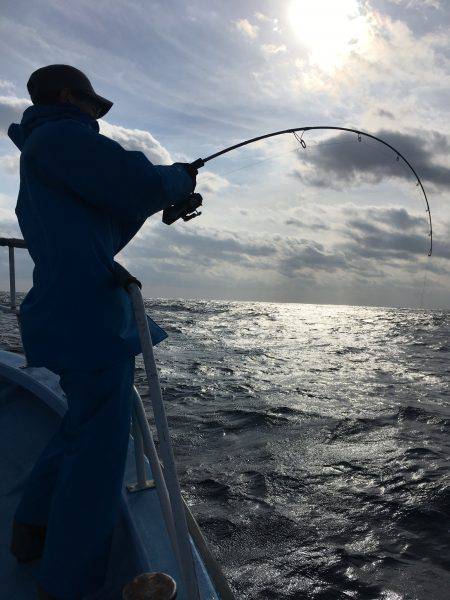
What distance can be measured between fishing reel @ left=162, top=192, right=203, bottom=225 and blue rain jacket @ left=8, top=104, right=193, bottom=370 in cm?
33

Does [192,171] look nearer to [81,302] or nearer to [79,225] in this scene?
[79,225]

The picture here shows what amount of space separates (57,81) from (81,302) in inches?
35.4

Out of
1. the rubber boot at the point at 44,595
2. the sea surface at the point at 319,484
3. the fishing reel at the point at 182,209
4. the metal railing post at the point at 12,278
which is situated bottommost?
the sea surface at the point at 319,484

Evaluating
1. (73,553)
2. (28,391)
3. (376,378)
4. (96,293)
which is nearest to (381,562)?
(73,553)

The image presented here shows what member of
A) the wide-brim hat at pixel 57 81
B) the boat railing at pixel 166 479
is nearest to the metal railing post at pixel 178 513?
the boat railing at pixel 166 479

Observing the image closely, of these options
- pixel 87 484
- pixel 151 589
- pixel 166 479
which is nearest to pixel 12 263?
pixel 87 484

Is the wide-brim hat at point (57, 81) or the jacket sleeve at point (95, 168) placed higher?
the wide-brim hat at point (57, 81)

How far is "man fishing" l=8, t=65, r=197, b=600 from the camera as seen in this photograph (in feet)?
5.73

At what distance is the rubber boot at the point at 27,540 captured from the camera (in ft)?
7.04

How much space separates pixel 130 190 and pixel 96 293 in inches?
15.7

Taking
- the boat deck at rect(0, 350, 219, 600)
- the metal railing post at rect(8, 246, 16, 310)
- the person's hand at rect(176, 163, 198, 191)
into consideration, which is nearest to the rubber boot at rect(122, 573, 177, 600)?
the boat deck at rect(0, 350, 219, 600)

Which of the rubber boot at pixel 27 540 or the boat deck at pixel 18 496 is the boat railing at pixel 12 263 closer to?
the boat deck at pixel 18 496

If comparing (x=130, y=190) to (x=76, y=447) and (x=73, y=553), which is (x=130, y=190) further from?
(x=73, y=553)

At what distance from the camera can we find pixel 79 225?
179cm
